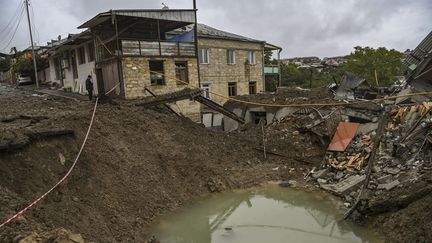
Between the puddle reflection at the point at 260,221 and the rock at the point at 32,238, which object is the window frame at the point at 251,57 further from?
the rock at the point at 32,238

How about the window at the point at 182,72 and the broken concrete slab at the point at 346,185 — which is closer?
the broken concrete slab at the point at 346,185

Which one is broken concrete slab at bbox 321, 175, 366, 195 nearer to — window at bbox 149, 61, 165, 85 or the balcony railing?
window at bbox 149, 61, 165, 85

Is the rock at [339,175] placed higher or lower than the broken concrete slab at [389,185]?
lower

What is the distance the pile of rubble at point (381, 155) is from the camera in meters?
10.3

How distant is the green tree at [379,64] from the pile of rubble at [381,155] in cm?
2183

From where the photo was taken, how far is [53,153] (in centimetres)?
917

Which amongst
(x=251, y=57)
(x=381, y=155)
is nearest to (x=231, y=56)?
(x=251, y=57)

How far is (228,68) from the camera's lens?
26.5 meters

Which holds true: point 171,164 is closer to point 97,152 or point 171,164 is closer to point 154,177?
point 154,177

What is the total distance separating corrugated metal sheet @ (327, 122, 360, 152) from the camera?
13625 millimetres

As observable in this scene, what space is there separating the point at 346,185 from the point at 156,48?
1236 cm

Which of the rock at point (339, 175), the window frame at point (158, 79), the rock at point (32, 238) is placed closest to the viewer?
the rock at point (32, 238)

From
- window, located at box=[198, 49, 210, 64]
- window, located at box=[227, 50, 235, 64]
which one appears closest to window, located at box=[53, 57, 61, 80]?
window, located at box=[198, 49, 210, 64]

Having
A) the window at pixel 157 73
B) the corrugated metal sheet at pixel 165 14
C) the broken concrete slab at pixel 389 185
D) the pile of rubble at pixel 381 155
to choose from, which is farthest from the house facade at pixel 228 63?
the broken concrete slab at pixel 389 185
